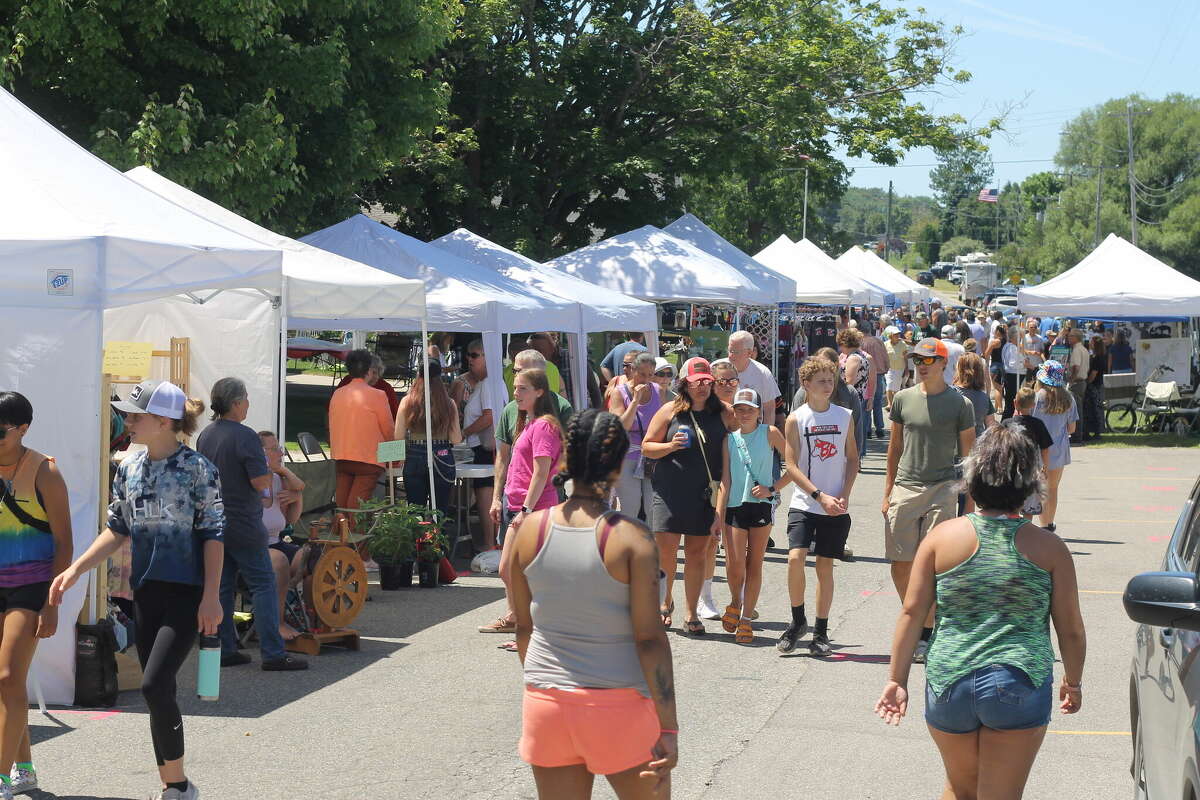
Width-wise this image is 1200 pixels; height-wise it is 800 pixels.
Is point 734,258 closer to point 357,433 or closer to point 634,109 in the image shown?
point 634,109

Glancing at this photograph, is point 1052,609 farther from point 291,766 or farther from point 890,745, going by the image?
point 291,766

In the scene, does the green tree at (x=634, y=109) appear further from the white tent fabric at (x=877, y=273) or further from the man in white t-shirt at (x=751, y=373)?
the man in white t-shirt at (x=751, y=373)

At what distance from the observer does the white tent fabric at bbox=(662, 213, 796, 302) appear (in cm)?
2164

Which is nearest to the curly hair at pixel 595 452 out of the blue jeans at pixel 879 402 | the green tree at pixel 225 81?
the green tree at pixel 225 81

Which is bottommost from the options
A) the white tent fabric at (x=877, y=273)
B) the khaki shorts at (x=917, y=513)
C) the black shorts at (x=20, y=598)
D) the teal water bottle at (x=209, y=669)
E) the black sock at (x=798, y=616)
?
the black sock at (x=798, y=616)

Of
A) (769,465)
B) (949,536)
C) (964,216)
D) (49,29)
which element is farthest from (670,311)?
(964,216)

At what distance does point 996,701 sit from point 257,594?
523 cm

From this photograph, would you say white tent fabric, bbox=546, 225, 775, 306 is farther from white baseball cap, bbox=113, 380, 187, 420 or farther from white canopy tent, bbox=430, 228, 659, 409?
white baseball cap, bbox=113, 380, 187, 420

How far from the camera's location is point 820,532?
28.4 ft

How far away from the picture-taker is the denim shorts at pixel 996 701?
4.18 metres

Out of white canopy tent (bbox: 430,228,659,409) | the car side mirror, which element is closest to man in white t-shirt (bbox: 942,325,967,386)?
white canopy tent (bbox: 430,228,659,409)

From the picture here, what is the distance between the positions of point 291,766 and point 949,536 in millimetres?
3487

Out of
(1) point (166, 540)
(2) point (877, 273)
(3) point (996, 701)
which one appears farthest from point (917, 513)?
(2) point (877, 273)

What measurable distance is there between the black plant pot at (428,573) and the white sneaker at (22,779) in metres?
5.36
